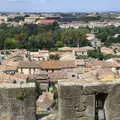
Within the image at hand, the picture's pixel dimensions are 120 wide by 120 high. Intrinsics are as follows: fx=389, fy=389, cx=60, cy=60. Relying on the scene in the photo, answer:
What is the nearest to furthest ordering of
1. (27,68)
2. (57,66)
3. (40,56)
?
1. (27,68)
2. (57,66)
3. (40,56)

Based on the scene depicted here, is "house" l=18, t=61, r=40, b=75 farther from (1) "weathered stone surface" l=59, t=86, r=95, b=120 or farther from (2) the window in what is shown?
(1) "weathered stone surface" l=59, t=86, r=95, b=120

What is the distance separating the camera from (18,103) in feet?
18.0

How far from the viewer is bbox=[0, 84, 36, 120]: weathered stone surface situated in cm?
546

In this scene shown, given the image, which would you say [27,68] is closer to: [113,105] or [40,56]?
[40,56]

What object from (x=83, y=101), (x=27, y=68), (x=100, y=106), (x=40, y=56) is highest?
(x=83, y=101)

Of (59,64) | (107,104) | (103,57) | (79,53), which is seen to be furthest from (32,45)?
(107,104)

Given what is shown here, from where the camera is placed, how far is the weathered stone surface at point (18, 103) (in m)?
5.46

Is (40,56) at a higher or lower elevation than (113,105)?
lower

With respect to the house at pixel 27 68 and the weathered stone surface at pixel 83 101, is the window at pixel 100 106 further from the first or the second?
the house at pixel 27 68

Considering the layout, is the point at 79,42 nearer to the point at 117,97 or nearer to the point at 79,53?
the point at 79,53

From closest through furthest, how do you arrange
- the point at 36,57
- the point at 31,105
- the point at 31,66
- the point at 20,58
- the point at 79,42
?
the point at 31,105, the point at 31,66, the point at 20,58, the point at 36,57, the point at 79,42

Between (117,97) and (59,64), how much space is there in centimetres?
3865

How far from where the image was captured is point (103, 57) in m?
56.3

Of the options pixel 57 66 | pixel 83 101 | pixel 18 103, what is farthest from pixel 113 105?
pixel 57 66
